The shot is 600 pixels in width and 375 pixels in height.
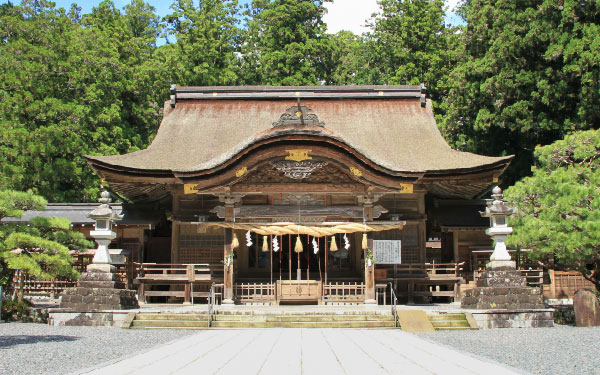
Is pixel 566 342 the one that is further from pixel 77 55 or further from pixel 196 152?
pixel 77 55

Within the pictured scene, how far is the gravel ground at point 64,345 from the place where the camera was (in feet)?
24.3

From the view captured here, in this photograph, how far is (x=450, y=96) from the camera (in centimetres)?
2612

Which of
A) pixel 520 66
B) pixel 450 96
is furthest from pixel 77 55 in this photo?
pixel 520 66

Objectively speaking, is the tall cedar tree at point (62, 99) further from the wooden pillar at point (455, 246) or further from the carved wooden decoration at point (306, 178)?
the wooden pillar at point (455, 246)

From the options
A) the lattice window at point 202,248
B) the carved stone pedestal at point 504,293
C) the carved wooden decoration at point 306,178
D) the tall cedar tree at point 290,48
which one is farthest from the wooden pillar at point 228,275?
the tall cedar tree at point 290,48

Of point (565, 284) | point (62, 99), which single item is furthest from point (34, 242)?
point (565, 284)

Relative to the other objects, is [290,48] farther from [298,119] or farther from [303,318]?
[303,318]

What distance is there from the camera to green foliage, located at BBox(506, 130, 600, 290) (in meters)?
12.4

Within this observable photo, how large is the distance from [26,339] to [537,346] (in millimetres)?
8697

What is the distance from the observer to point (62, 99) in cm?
2506

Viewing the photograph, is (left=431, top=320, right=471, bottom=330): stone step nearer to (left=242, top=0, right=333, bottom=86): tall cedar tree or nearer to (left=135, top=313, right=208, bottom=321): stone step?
(left=135, top=313, right=208, bottom=321): stone step

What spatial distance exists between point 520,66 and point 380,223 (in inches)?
440

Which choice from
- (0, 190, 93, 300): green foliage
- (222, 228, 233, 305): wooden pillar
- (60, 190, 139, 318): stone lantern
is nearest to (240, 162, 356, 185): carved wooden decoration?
(222, 228, 233, 305): wooden pillar

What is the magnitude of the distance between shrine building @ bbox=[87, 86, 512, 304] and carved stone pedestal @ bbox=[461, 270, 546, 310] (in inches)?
112
